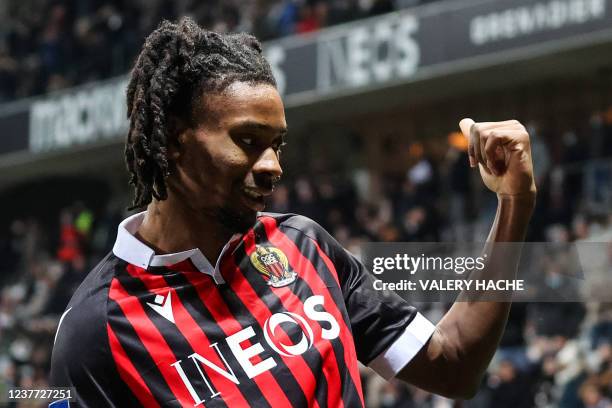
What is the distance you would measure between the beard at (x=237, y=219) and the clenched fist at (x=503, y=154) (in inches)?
17.8

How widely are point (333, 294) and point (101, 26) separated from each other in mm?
16904

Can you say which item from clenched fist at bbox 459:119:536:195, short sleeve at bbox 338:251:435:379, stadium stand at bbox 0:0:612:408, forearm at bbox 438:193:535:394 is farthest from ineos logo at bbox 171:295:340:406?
stadium stand at bbox 0:0:612:408

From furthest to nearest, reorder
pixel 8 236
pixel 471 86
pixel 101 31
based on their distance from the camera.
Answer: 1. pixel 8 236
2. pixel 101 31
3. pixel 471 86

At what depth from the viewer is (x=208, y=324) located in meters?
2.49

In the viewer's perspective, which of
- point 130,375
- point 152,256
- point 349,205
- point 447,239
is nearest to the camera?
point 130,375

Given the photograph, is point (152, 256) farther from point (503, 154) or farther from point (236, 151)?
point (503, 154)

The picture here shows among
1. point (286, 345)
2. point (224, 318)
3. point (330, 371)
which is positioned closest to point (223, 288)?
point (224, 318)

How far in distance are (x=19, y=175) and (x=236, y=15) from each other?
6400 millimetres

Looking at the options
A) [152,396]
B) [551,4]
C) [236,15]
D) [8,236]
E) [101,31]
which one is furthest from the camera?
[8,236]

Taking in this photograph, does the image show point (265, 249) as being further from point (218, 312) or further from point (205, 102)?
point (205, 102)

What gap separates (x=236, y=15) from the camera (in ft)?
55.1

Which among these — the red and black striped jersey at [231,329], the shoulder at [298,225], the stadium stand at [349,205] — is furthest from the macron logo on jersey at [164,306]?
the stadium stand at [349,205]

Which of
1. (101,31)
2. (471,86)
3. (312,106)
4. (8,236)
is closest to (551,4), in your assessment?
(471,86)

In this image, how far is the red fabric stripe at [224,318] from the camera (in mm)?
2436
